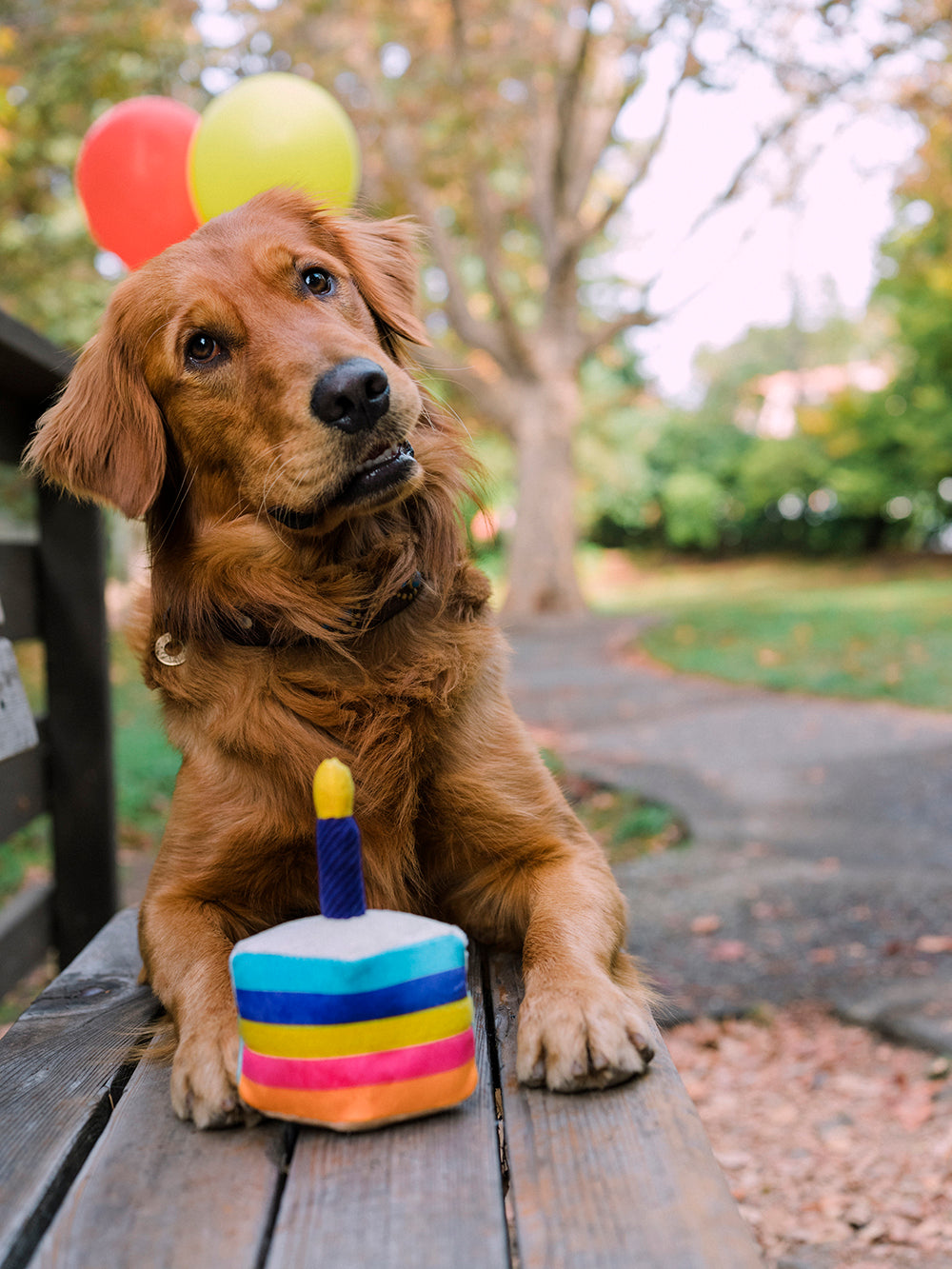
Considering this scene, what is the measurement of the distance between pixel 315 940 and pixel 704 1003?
2.62 m

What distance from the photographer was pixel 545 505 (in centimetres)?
1532

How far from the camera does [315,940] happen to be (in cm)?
122

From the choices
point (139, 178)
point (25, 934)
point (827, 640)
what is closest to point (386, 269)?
point (25, 934)

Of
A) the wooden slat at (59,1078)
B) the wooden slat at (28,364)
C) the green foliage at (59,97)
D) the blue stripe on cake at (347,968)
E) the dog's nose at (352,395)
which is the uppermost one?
the green foliage at (59,97)

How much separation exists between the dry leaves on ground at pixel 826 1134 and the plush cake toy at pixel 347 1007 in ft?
5.21

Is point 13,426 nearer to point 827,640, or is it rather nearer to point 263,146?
point 263,146

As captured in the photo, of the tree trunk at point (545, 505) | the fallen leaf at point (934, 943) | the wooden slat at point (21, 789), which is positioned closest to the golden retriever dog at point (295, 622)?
the wooden slat at point (21, 789)

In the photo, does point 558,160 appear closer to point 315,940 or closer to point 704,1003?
point 704,1003

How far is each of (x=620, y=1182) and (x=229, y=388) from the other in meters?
1.43

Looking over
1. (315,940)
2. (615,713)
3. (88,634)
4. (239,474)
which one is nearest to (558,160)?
(615,713)

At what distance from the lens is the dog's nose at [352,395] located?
5.62ft

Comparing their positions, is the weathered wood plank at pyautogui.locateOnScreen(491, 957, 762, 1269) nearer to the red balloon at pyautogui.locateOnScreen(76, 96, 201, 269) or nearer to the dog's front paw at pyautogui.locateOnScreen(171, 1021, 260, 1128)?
the dog's front paw at pyautogui.locateOnScreen(171, 1021, 260, 1128)

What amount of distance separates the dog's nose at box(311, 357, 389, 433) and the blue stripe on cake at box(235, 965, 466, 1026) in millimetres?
902

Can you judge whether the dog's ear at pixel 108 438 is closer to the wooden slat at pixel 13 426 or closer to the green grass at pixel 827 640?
the wooden slat at pixel 13 426
